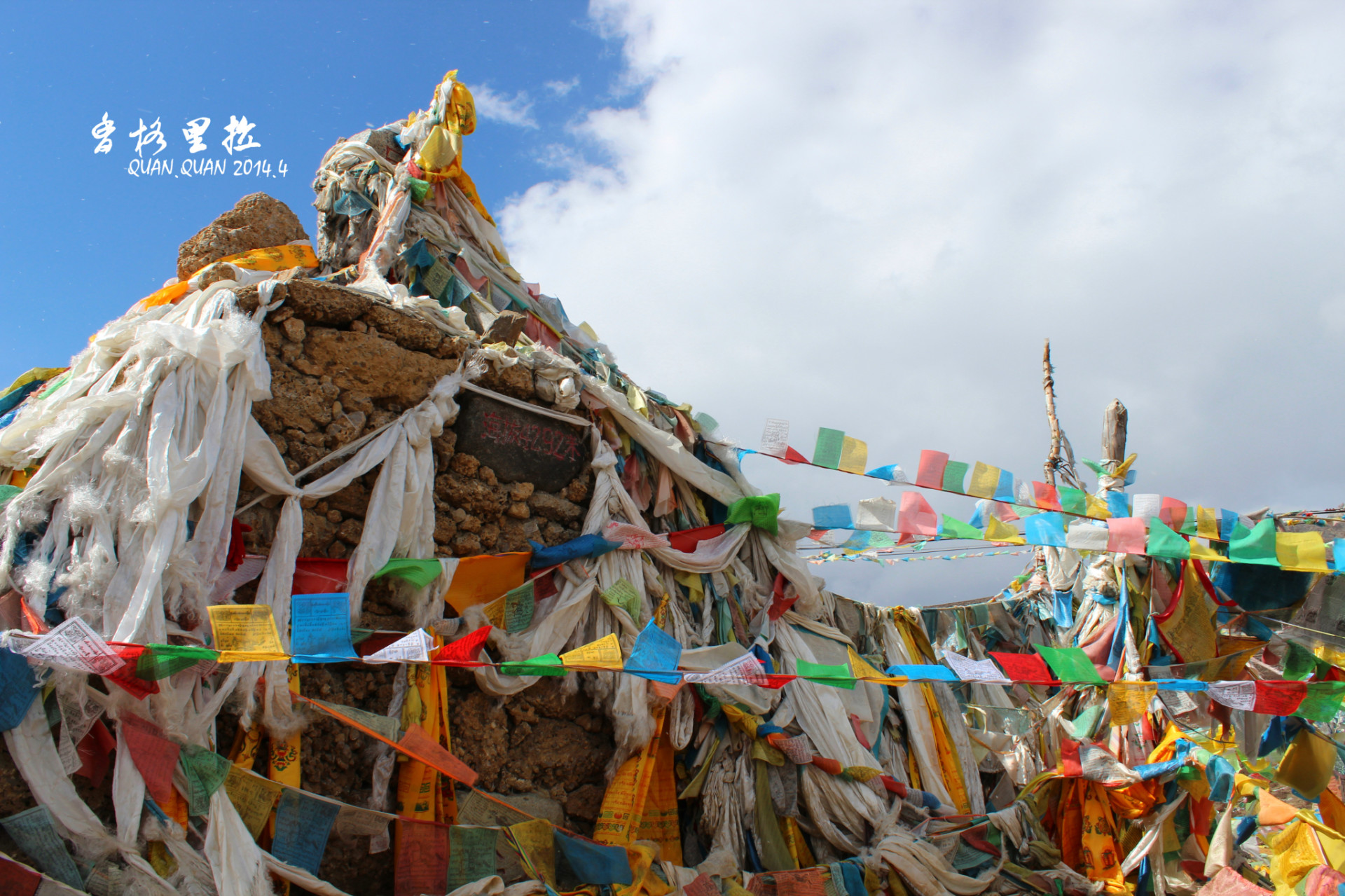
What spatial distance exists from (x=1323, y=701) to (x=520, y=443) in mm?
4835

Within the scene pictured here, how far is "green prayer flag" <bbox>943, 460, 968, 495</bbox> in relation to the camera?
18.7 ft

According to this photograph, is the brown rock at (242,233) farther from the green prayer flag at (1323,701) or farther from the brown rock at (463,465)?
the green prayer flag at (1323,701)

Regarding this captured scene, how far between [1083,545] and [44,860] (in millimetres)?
5389

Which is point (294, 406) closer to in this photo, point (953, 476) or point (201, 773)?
point (201, 773)

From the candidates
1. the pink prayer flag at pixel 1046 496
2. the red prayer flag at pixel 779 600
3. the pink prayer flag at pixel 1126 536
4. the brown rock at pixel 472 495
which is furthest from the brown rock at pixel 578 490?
the pink prayer flag at pixel 1126 536

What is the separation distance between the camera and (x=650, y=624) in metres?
3.93

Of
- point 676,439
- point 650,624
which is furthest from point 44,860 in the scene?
point 676,439

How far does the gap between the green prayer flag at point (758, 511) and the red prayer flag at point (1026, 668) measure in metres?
1.77

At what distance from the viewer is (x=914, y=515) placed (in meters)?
5.78

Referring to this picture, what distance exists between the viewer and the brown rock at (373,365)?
15.4ft

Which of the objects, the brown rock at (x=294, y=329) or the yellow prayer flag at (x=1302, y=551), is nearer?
the brown rock at (x=294, y=329)

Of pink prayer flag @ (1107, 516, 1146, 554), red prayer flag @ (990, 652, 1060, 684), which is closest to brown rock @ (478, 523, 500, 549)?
red prayer flag @ (990, 652, 1060, 684)

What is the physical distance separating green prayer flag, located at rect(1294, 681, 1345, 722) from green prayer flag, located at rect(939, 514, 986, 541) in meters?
1.93

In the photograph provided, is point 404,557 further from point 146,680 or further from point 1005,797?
point 1005,797
